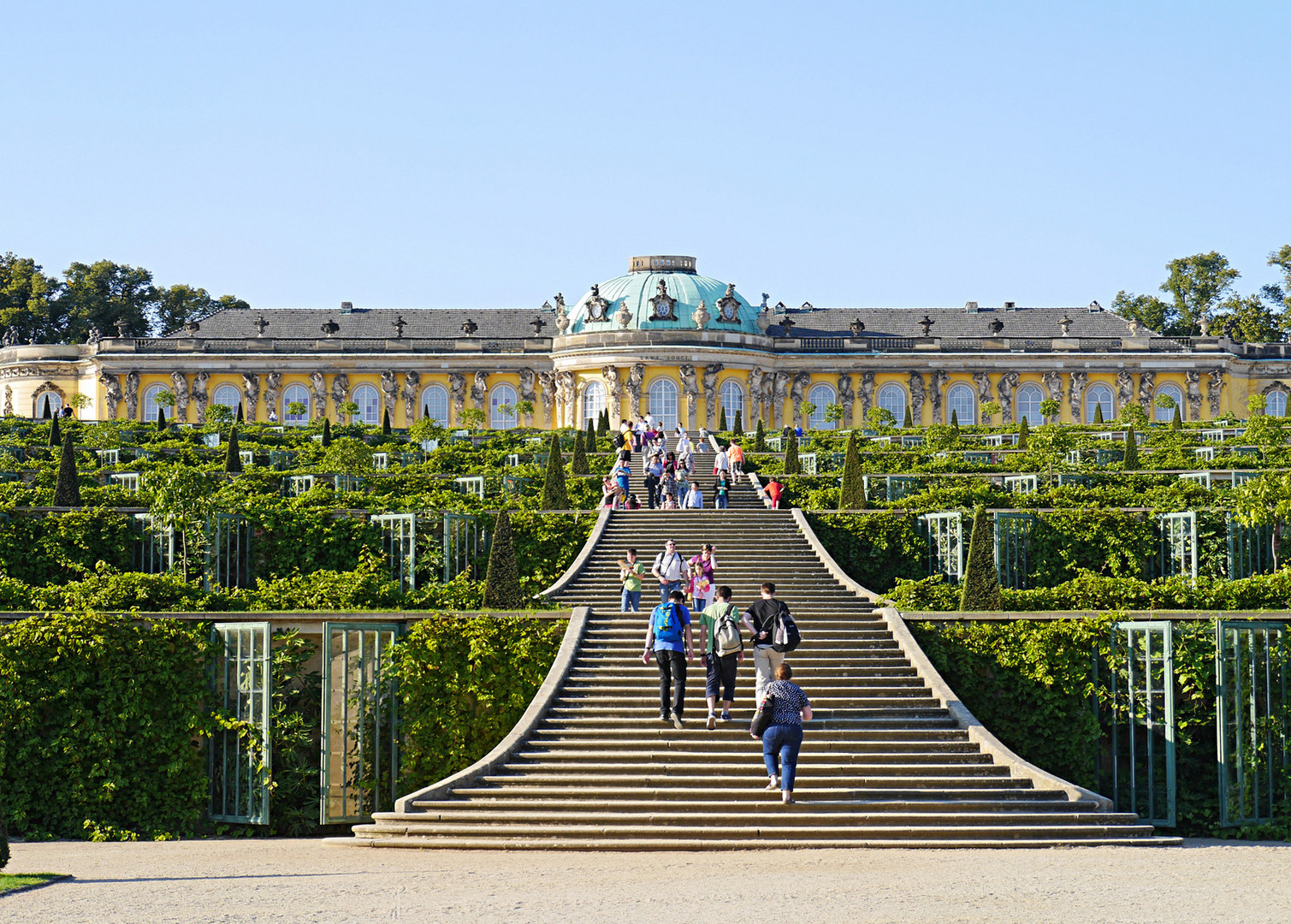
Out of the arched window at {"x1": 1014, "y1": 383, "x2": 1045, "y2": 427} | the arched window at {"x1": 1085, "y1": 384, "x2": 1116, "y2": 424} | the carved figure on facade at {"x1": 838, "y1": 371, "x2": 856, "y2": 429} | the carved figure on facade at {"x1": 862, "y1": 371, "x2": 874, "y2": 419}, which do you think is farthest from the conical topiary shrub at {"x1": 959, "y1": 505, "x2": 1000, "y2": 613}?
the arched window at {"x1": 1085, "y1": 384, "x2": 1116, "y2": 424}

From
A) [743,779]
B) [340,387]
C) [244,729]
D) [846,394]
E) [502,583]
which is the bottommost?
[743,779]

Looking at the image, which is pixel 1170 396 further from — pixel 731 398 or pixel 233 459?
pixel 233 459

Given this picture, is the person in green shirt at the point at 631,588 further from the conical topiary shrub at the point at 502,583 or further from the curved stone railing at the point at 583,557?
the curved stone railing at the point at 583,557

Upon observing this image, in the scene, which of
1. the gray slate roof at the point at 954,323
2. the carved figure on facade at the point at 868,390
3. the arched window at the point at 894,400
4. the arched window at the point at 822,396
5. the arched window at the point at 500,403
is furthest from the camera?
the gray slate roof at the point at 954,323

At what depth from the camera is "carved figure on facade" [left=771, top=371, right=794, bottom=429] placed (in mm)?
68000

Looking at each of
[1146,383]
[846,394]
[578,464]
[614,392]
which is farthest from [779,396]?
[578,464]

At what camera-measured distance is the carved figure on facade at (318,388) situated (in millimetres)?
69875

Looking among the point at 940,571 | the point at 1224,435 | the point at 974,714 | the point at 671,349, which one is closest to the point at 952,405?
the point at 671,349

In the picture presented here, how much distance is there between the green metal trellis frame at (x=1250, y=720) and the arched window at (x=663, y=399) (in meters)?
47.8

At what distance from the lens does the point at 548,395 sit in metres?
69.2

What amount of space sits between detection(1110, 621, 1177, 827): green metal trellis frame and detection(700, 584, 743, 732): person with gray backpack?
13.7 feet

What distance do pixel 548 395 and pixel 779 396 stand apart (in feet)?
32.1

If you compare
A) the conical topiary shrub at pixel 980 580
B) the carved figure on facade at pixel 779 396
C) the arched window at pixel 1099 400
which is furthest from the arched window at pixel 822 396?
the conical topiary shrub at pixel 980 580

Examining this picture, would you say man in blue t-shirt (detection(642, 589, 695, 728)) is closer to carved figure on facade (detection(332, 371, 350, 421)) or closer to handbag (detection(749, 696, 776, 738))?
handbag (detection(749, 696, 776, 738))
